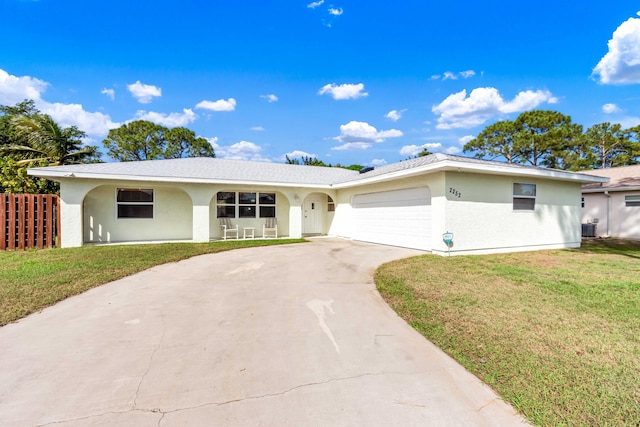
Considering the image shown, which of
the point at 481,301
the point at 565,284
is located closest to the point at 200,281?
the point at 481,301

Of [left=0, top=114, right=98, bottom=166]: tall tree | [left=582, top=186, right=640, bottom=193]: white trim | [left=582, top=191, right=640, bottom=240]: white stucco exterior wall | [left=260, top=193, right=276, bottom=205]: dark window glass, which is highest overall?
[left=0, top=114, right=98, bottom=166]: tall tree

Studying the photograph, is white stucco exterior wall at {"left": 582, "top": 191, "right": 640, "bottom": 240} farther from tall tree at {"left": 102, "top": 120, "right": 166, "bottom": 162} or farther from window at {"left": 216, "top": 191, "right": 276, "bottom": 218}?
tall tree at {"left": 102, "top": 120, "right": 166, "bottom": 162}

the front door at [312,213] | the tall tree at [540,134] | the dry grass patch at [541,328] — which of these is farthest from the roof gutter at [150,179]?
the tall tree at [540,134]

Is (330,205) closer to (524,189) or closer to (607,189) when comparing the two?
(524,189)

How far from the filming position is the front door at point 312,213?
16.2 metres

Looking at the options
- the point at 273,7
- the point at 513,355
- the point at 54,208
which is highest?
the point at 273,7

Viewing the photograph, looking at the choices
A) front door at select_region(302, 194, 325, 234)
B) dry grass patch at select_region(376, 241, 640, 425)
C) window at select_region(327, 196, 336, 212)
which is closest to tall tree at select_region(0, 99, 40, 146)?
front door at select_region(302, 194, 325, 234)

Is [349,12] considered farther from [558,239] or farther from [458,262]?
[558,239]

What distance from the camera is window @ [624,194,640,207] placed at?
45.9ft

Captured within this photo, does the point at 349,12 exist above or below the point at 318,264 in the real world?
above

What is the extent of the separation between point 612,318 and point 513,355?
2169 mm

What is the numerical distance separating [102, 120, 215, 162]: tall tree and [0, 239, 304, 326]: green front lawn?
2661cm

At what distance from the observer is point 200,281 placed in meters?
6.27

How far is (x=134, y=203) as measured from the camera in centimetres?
1258
